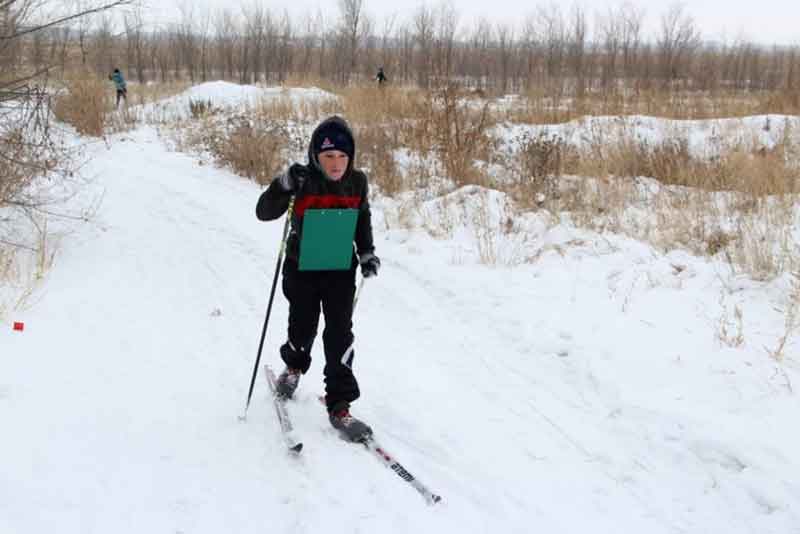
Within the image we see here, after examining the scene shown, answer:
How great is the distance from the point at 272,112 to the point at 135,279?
11.9 metres

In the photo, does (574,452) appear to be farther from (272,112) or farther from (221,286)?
(272,112)

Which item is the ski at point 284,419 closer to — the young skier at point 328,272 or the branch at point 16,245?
the young skier at point 328,272

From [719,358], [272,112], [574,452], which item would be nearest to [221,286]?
[574,452]

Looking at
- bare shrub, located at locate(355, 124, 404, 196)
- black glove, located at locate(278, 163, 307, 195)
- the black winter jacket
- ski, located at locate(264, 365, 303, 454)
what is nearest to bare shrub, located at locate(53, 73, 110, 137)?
bare shrub, located at locate(355, 124, 404, 196)

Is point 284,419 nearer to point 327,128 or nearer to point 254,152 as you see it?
point 327,128

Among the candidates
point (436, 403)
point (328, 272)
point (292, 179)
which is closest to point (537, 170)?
point (436, 403)

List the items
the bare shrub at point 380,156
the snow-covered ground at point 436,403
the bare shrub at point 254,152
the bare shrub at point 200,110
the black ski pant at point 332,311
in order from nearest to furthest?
the snow-covered ground at point 436,403 → the black ski pant at point 332,311 → the bare shrub at point 380,156 → the bare shrub at point 254,152 → the bare shrub at point 200,110

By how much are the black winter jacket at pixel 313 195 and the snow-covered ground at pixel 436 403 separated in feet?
3.78

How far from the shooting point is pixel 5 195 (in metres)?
6.69

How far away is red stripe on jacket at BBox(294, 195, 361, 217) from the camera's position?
3.45 meters

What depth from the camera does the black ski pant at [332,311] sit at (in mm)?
3580

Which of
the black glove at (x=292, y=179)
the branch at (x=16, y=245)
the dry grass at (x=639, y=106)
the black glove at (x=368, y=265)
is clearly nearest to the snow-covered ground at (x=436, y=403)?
the branch at (x=16, y=245)

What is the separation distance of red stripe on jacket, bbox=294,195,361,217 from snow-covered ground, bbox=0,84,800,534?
Answer: 4.06 feet

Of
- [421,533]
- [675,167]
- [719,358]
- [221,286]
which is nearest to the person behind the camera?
[421,533]
